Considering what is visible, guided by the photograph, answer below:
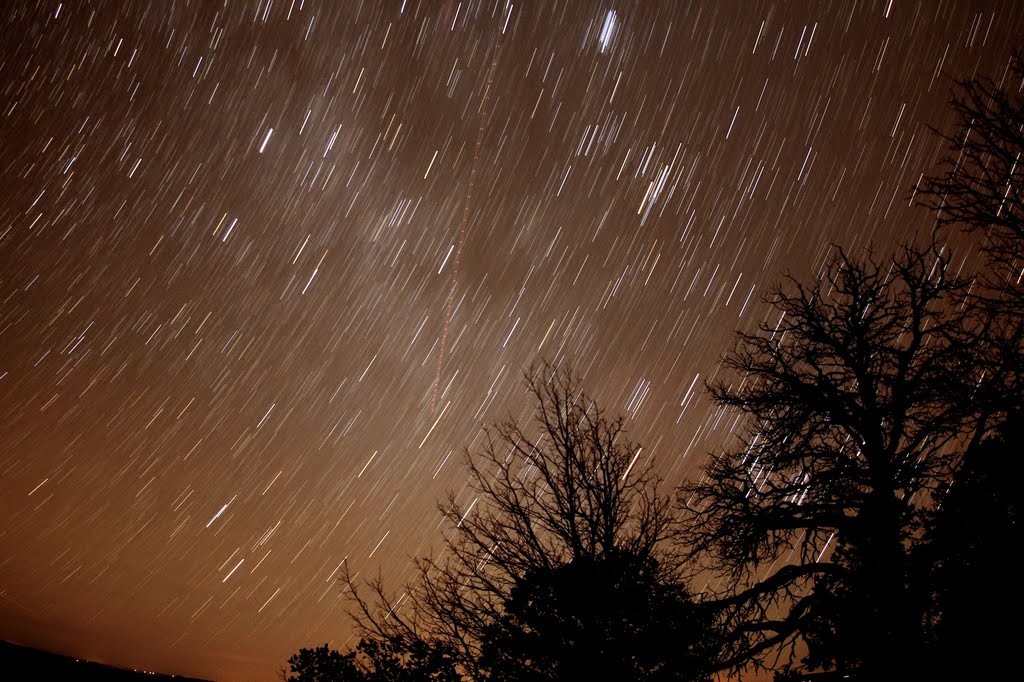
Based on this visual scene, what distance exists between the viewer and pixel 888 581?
15.3 feet

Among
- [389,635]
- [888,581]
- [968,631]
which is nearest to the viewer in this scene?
[968,631]

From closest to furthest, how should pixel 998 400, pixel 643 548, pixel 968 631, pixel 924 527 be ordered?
pixel 998 400 < pixel 968 631 < pixel 924 527 < pixel 643 548

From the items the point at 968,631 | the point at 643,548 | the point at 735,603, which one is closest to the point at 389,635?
the point at 643,548

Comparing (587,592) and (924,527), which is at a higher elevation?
(924,527)

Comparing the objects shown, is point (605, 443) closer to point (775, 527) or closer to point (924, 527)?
point (775, 527)

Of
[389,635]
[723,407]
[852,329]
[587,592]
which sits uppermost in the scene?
[852,329]

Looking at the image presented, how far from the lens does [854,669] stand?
5.29 meters

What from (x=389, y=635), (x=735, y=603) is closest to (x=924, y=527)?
(x=735, y=603)

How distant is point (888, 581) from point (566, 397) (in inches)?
→ 138

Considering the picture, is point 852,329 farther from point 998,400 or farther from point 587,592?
point 587,592

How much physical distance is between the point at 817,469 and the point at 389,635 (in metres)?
5.18

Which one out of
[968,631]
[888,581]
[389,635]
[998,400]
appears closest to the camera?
[998,400]

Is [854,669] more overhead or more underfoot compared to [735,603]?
more underfoot

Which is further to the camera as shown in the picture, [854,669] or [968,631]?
[854,669]
